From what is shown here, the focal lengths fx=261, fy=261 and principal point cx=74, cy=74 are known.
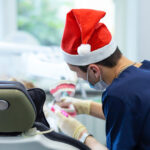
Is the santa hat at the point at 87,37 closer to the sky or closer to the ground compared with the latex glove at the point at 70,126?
closer to the sky

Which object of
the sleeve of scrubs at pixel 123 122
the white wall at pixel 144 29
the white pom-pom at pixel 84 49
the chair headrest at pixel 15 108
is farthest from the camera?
the white wall at pixel 144 29

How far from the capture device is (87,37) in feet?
3.60

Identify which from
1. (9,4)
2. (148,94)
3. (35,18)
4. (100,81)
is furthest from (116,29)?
(148,94)

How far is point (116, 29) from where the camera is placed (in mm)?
2625

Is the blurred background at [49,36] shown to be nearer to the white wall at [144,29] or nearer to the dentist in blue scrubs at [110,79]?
the white wall at [144,29]

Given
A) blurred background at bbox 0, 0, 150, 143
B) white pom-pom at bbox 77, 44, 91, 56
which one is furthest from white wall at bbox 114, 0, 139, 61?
white pom-pom at bbox 77, 44, 91, 56

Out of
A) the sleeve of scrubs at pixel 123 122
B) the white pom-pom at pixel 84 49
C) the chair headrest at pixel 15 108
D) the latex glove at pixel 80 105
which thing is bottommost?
the latex glove at pixel 80 105

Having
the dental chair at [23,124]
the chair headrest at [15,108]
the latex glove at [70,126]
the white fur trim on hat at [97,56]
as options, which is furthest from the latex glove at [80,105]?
the chair headrest at [15,108]

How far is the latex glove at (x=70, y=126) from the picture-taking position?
4.13 ft

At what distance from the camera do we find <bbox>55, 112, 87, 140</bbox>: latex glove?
1.26 meters

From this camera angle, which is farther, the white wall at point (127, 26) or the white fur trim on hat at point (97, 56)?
the white wall at point (127, 26)

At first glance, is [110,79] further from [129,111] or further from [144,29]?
[144,29]

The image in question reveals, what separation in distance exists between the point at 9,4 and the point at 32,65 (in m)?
0.77

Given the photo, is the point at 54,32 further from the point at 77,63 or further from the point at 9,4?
the point at 77,63
